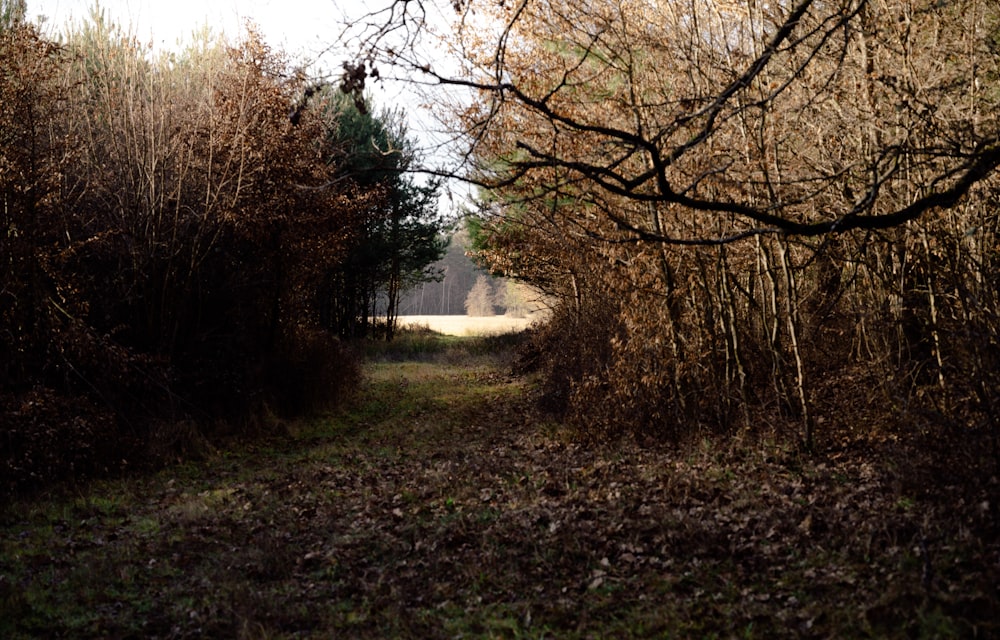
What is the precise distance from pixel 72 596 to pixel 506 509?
3627mm

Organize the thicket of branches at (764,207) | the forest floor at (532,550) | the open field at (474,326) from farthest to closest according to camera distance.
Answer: the open field at (474,326) < the thicket of branches at (764,207) < the forest floor at (532,550)

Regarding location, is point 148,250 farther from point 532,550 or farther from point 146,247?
point 532,550

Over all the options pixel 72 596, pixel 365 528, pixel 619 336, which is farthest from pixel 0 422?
pixel 619 336

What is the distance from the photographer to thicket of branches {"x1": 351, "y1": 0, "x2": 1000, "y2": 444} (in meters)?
7.23

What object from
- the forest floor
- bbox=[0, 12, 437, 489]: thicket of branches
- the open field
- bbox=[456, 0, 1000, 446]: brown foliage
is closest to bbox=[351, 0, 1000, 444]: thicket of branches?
bbox=[456, 0, 1000, 446]: brown foliage

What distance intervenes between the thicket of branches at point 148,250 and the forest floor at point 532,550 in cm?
125

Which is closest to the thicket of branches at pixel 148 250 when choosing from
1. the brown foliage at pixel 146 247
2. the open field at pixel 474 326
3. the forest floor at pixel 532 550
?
the brown foliage at pixel 146 247

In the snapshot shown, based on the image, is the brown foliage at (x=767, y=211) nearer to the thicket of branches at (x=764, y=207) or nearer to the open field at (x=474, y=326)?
the thicket of branches at (x=764, y=207)

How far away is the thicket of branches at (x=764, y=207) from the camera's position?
7.23 metres

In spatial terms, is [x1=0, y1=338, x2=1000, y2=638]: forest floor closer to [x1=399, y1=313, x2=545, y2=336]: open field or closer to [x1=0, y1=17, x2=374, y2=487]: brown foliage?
[x1=0, y1=17, x2=374, y2=487]: brown foliage

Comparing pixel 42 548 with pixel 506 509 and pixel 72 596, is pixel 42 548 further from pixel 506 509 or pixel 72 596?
pixel 506 509

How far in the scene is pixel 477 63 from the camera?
37.0 feet

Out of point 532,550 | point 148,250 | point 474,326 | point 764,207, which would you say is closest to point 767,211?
point 764,207

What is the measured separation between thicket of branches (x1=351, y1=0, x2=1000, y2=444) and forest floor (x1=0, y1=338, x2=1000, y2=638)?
86cm
